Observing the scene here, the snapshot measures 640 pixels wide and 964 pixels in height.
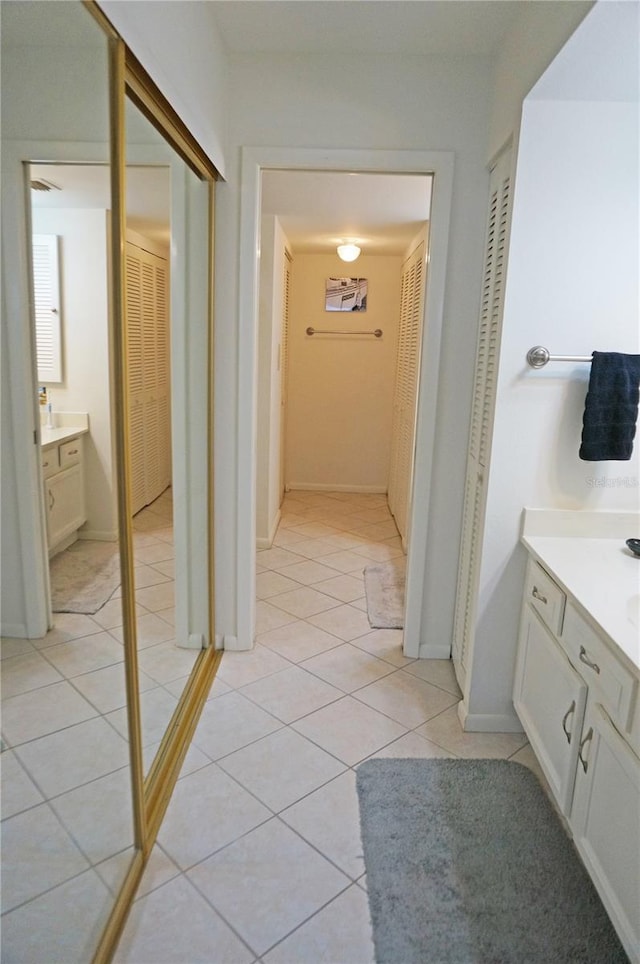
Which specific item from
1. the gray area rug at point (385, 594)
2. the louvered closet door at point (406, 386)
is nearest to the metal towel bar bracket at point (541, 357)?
the gray area rug at point (385, 594)

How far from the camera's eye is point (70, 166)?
1.14m

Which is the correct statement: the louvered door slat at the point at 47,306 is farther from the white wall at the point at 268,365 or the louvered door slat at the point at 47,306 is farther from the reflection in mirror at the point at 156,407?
the white wall at the point at 268,365

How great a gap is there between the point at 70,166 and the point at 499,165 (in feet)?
5.35

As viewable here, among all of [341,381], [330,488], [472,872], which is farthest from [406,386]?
[472,872]

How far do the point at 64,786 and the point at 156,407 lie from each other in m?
1.19

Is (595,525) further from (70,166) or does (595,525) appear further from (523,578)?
(70,166)

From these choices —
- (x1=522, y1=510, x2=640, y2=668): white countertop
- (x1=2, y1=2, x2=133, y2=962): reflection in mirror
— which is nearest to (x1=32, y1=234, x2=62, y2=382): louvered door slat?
(x1=2, y1=2, x2=133, y2=962): reflection in mirror

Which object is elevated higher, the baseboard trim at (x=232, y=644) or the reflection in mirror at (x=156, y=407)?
the reflection in mirror at (x=156, y=407)

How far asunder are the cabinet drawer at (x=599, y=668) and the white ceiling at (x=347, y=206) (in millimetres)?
1795

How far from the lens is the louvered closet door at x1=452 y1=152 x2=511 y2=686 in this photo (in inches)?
83.1

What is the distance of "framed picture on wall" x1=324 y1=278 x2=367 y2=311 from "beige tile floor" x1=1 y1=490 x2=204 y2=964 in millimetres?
4167

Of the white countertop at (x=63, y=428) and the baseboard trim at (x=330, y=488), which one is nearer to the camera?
the white countertop at (x=63, y=428)

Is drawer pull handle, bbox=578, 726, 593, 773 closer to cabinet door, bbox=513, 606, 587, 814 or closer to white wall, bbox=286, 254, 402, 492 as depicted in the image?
cabinet door, bbox=513, 606, 587, 814

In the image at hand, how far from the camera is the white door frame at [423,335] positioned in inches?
92.6
